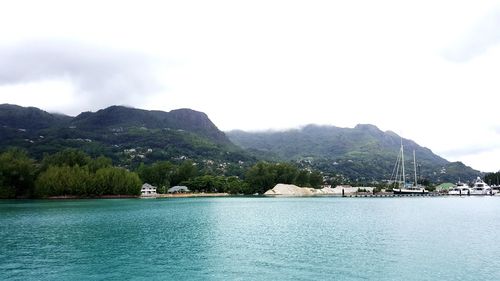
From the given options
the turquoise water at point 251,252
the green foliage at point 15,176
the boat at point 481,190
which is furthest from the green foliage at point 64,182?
the boat at point 481,190

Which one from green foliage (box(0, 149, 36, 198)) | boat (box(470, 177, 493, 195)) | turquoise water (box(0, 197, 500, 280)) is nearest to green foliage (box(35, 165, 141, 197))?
green foliage (box(0, 149, 36, 198))

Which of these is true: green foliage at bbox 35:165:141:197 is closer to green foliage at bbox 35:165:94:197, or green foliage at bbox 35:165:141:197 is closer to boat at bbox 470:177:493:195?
green foliage at bbox 35:165:94:197

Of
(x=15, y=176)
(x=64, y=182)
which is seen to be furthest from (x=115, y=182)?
(x=15, y=176)

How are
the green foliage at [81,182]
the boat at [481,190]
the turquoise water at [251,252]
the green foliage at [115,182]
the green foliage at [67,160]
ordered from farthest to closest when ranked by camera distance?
the boat at [481,190] → the green foliage at [67,160] → the green foliage at [115,182] → the green foliage at [81,182] → the turquoise water at [251,252]

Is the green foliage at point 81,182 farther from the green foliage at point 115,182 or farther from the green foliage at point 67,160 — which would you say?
the green foliage at point 67,160

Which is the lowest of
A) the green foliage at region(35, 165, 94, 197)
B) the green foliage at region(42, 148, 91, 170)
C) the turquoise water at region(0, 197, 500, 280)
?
the turquoise water at region(0, 197, 500, 280)

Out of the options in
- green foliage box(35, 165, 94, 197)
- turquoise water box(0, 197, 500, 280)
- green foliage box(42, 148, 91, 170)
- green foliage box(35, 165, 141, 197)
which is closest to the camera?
turquoise water box(0, 197, 500, 280)

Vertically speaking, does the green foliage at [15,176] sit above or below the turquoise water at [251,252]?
above

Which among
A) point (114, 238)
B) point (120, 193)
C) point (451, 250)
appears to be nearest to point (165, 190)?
point (120, 193)

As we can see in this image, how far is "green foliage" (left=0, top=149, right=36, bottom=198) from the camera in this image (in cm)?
12925

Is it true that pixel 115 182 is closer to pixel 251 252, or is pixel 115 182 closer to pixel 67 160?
pixel 67 160

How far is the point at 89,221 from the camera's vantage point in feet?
192

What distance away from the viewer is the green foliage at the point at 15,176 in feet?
424

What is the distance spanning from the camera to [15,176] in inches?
5172
